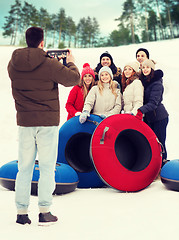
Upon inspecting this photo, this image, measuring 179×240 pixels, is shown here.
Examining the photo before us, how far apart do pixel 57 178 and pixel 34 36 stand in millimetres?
1869

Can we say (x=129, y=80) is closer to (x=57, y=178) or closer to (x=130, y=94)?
(x=130, y=94)

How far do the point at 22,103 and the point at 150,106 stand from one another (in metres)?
2.02

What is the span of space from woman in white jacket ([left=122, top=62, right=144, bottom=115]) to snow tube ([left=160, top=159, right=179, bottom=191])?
855 millimetres

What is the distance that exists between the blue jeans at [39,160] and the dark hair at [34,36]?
2.38 ft

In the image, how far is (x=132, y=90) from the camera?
411 cm

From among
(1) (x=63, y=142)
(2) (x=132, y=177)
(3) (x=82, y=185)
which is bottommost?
(3) (x=82, y=185)

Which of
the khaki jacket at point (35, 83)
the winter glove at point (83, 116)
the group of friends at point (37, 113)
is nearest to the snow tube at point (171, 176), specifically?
the winter glove at point (83, 116)

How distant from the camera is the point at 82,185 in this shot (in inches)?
164

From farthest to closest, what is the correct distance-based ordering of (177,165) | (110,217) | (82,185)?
(82,185) → (177,165) → (110,217)

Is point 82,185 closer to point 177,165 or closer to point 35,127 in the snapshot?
point 177,165

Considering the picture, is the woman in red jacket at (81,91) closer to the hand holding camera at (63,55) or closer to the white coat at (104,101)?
the white coat at (104,101)

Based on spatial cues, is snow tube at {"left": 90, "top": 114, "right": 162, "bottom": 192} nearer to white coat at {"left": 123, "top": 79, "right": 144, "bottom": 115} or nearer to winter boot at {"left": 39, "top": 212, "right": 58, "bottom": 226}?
white coat at {"left": 123, "top": 79, "right": 144, "bottom": 115}

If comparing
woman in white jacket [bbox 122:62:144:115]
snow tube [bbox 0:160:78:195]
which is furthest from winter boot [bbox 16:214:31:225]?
woman in white jacket [bbox 122:62:144:115]

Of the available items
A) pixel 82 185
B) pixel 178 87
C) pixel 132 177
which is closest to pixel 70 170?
pixel 82 185
